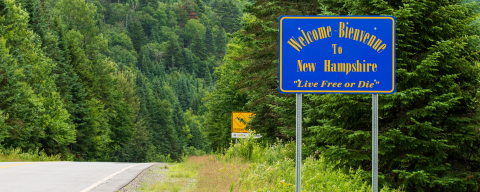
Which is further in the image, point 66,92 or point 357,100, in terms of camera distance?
→ point 66,92

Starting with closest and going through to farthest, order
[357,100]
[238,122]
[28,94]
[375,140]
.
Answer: [375,140], [357,100], [238,122], [28,94]

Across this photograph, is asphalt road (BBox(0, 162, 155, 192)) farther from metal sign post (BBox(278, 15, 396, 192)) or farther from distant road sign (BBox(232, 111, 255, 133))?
distant road sign (BBox(232, 111, 255, 133))

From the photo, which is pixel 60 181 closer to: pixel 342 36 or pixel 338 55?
pixel 338 55

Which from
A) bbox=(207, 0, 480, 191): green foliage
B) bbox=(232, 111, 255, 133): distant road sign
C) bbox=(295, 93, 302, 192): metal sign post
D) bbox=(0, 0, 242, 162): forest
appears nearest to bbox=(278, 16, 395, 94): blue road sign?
bbox=(295, 93, 302, 192): metal sign post

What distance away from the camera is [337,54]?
537cm

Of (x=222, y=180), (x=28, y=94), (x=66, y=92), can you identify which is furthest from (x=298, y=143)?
(x=66, y=92)

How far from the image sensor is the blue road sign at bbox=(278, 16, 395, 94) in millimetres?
5285

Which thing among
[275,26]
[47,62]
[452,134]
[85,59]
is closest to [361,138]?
[452,134]

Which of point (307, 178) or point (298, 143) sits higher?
point (298, 143)

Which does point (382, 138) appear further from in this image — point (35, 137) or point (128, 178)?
point (35, 137)

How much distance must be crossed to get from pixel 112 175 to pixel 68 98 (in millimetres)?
37882

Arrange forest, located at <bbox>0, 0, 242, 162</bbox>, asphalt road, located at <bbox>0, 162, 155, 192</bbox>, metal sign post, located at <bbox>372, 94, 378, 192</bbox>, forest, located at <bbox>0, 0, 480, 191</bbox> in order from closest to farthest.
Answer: metal sign post, located at <bbox>372, 94, 378, 192</bbox> < asphalt road, located at <bbox>0, 162, 155, 192</bbox> < forest, located at <bbox>0, 0, 480, 191</bbox> < forest, located at <bbox>0, 0, 242, 162</bbox>

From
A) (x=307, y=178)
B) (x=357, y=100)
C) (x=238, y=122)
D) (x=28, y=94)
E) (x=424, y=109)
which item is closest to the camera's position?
(x=307, y=178)

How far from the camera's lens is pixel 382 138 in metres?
8.70
